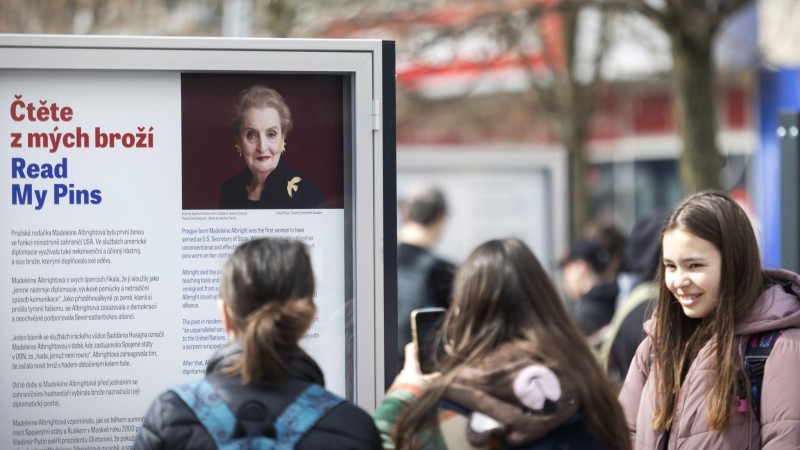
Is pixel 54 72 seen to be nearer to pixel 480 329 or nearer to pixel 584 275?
Result: pixel 480 329

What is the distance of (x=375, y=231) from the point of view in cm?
393

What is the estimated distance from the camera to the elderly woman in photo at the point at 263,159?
390 cm

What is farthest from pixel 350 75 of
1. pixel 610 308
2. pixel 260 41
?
pixel 610 308

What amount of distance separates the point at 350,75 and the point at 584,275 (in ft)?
16.1

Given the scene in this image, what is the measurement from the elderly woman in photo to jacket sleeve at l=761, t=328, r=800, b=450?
4.89 feet

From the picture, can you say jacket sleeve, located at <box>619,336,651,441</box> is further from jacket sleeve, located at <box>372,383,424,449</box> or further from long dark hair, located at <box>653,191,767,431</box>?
jacket sleeve, located at <box>372,383,424,449</box>

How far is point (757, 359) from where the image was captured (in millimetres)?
3771

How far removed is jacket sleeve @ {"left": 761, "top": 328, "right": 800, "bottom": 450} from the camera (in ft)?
11.8

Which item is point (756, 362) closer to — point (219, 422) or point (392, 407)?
point (392, 407)

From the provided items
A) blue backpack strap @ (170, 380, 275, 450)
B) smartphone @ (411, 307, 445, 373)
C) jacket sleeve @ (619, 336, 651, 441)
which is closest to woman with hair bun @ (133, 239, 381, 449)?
blue backpack strap @ (170, 380, 275, 450)

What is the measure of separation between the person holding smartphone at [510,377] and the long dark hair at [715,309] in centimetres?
71

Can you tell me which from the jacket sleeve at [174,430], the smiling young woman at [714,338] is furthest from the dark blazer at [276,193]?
the smiling young woman at [714,338]

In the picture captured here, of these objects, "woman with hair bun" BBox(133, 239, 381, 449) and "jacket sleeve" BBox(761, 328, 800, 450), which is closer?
"woman with hair bun" BBox(133, 239, 381, 449)

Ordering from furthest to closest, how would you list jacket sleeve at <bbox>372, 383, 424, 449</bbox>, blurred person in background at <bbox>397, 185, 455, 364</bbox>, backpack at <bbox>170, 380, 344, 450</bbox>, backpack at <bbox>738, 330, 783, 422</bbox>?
blurred person in background at <bbox>397, 185, 455, 364</bbox> < backpack at <bbox>738, 330, 783, 422</bbox> < jacket sleeve at <bbox>372, 383, 424, 449</bbox> < backpack at <bbox>170, 380, 344, 450</bbox>
